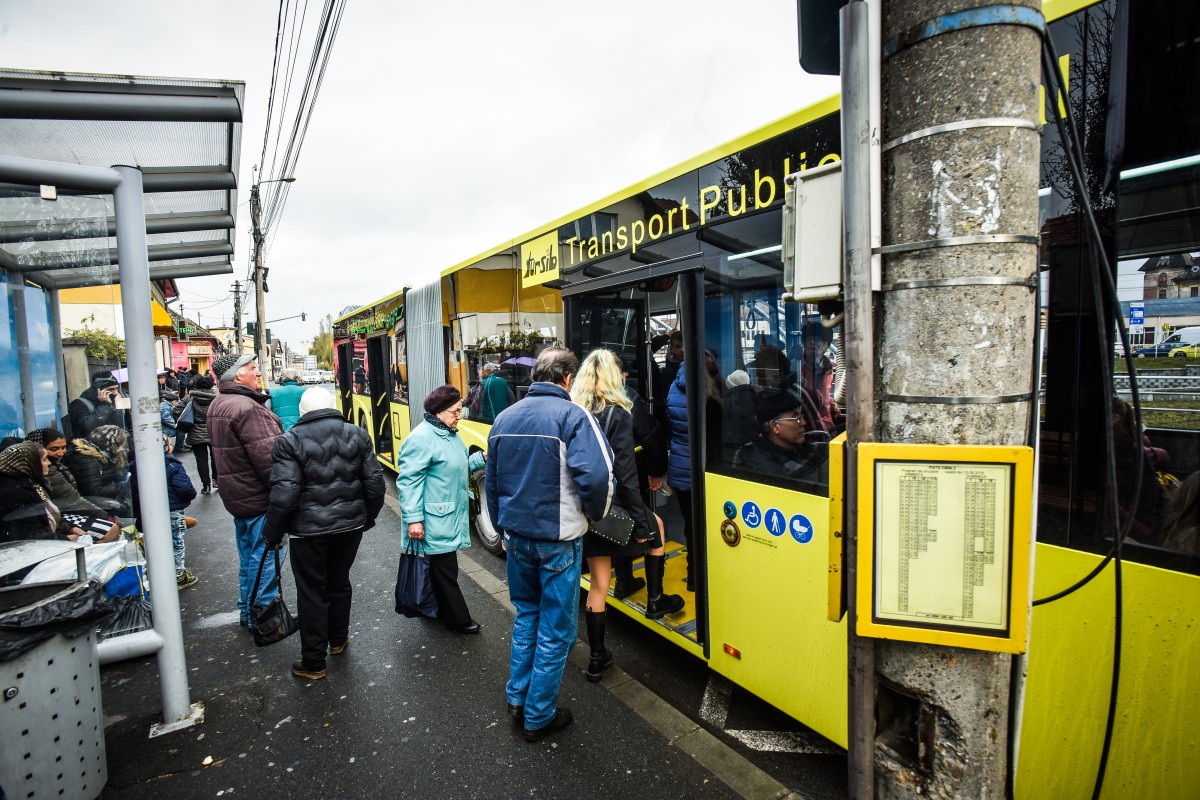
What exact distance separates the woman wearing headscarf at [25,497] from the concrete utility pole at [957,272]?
14.0 feet

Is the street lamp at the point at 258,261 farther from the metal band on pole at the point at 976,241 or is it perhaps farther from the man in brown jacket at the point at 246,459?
the metal band on pole at the point at 976,241

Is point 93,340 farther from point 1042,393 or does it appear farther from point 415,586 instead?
point 1042,393

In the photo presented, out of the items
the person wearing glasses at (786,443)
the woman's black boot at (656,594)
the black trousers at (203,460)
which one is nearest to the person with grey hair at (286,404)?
the black trousers at (203,460)

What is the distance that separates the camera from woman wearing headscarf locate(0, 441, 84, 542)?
3436 mm

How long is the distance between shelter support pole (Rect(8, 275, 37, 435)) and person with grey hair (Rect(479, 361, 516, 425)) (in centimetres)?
352

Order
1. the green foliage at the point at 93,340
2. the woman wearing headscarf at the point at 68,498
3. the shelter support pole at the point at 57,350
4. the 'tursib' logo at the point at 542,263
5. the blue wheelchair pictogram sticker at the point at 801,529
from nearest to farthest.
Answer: the blue wheelchair pictogram sticker at the point at 801,529
the woman wearing headscarf at the point at 68,498
the 'tursib' logo at the point at 542,263
the green foliage at the point at 93,340
the shelter support pole at the point at 57,350

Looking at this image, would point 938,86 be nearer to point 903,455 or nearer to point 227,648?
point 903,455

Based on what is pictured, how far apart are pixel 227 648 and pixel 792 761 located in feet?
12.0

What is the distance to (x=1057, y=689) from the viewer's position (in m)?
1.96

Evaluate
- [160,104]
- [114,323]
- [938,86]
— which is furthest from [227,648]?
[938,86]

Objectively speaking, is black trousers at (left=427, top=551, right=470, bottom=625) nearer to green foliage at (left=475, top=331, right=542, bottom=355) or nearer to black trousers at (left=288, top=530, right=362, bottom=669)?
black trousers at (left=288, top=530, right=362, bottom=669)

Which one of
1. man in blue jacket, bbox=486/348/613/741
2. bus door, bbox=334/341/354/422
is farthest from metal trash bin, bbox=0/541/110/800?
bus door, bbox=334/341/354/422

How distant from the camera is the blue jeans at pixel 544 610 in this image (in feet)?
9.78

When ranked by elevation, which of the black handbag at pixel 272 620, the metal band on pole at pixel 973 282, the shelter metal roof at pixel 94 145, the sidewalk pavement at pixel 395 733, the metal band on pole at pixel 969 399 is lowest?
the sidewalk pavement at pixel 395 733
